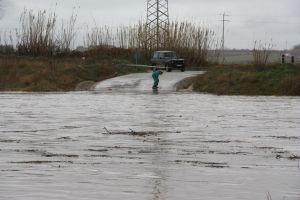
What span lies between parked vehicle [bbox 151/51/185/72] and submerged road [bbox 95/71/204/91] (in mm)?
5182

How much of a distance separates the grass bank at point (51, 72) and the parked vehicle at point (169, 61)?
1664 millimetres

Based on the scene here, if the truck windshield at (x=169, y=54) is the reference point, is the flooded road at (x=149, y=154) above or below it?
→ below

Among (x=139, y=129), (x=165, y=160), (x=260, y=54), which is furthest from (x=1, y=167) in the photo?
(x=260, y=54)

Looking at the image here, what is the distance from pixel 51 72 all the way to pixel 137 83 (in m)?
5.79

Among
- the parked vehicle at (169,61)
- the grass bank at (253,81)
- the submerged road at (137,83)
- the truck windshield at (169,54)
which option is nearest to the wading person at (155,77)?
the submerged road at (137,83)

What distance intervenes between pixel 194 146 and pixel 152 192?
19.5 feet

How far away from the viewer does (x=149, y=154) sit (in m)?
14.3

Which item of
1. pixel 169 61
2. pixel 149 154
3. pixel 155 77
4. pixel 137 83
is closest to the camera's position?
pixel 149 154

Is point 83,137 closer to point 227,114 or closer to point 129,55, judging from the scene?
point 227,114

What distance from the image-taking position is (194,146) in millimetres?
15867

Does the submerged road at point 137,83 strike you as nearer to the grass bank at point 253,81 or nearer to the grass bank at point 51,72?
the grass bank at point 253,81

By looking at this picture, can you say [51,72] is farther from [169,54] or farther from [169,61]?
[169,54]

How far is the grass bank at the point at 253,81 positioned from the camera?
1620 inches

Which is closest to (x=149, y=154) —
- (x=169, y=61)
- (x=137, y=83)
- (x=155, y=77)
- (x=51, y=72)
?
(x=155, y=77)
